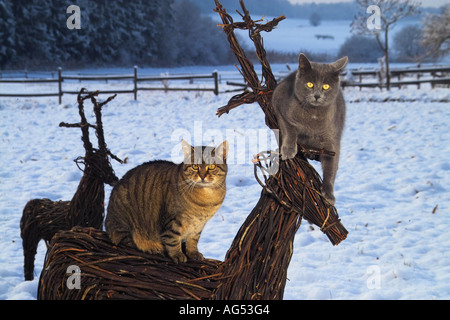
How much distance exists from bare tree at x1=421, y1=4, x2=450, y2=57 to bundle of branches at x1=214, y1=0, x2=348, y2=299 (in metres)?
24.0

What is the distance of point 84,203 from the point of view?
3035mm

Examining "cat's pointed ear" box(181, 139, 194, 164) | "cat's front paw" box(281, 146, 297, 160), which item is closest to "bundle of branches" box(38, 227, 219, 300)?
"cat's pointed ear" box(181, 139, 194, 164)

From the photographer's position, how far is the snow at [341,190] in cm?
340

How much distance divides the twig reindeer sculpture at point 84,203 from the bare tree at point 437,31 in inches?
922

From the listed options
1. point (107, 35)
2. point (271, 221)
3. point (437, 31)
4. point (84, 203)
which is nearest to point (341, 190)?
point (84, 203)

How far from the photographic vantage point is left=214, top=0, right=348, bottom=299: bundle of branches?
5.78 ft

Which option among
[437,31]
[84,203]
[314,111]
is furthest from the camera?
[437,31]

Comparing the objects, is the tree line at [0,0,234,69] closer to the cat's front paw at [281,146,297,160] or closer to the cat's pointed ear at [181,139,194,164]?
the cat's pointed ear at [181,139,194,164]

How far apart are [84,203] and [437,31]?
2470cm

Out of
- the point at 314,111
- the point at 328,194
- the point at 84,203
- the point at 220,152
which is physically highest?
the point at 314,111

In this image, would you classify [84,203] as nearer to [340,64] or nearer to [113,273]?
[113,273]

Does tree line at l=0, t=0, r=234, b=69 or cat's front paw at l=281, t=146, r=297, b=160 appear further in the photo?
tree line at l=0, t=0, r=234, b=69
